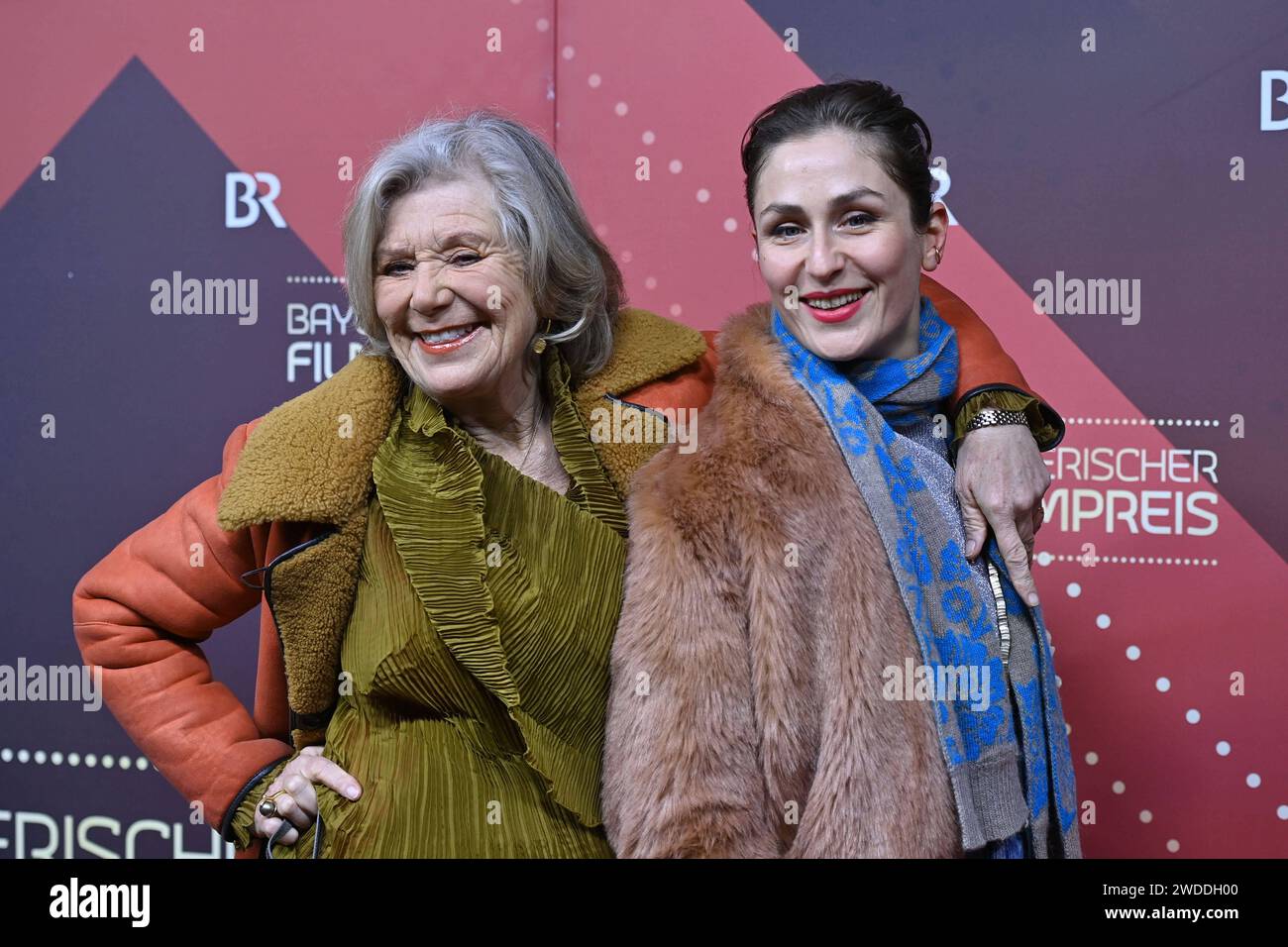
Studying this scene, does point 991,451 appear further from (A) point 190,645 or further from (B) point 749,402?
(A) point 190,645

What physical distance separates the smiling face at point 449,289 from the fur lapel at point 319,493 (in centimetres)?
9

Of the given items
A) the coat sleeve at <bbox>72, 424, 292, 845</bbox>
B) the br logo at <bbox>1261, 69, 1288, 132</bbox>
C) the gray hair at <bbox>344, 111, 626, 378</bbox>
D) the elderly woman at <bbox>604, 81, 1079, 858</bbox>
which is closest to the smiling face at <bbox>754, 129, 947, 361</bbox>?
the elderly woman at <bbox>604, 81, 1079, 858</bbox>

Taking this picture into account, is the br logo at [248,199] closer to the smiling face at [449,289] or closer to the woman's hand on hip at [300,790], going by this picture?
the smiling face at [449,289]

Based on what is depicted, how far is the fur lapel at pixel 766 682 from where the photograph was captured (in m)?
1.30

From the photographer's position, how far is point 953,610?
1429 millimetres

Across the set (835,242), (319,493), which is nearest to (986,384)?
(835,242)

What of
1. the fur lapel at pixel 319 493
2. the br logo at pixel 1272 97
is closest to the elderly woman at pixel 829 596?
the fur lapel at pixel 319 493

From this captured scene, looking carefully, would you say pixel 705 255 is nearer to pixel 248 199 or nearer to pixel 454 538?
pixel 248 199

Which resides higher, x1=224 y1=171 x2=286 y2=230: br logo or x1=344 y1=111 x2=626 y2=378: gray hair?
x1=224 y1=171 x2=286 y2=230: br logo

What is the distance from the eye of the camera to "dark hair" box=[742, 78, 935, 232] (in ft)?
4.79

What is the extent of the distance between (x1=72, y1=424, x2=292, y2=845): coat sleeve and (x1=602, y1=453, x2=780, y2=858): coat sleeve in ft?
1.94

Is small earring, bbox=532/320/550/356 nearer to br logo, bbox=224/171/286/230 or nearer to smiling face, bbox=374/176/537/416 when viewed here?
smiling face, bbox=374/176/537/416

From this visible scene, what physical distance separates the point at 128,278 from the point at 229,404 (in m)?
0.36
